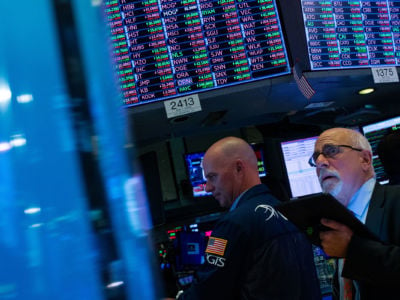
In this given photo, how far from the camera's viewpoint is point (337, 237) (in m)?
1.41

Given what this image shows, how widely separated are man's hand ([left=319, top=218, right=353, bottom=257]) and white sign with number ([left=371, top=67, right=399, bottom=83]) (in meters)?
2.12

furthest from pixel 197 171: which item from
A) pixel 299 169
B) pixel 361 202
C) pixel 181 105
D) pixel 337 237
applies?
pixel 337 237

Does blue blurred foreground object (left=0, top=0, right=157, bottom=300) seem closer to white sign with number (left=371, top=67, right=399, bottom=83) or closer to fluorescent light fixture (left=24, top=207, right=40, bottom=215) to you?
fluorescent light fixture (left=24, top=207, right=40, bottom=215)

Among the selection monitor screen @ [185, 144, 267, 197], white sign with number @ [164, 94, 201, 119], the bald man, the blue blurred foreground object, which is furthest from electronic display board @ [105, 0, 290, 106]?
the blue blurred foreground object

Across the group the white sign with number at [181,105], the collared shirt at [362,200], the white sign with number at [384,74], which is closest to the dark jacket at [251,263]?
the collared shirt at [362,200]

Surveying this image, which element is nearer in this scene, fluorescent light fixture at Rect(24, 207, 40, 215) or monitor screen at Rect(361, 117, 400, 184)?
fluorescent light fixture at Rect(24, 207, 40, 215)

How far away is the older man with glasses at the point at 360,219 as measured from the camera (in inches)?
53.7

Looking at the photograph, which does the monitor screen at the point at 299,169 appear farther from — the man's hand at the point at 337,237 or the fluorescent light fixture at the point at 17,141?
the fluorescent light fixture at the point at 17,141

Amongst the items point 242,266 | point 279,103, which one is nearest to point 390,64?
point 279,103

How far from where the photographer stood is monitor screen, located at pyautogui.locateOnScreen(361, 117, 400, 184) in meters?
3.58

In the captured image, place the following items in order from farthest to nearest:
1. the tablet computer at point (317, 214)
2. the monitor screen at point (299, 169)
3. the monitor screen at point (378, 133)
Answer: the monitor screen at point (299, 169)
the monitor screen at point (378, 133)
the tablet computer at point (317, 214)

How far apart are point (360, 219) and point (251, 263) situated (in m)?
0.45

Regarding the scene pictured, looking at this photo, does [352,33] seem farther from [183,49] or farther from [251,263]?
[251,263]

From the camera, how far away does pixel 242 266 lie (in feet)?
6.04
